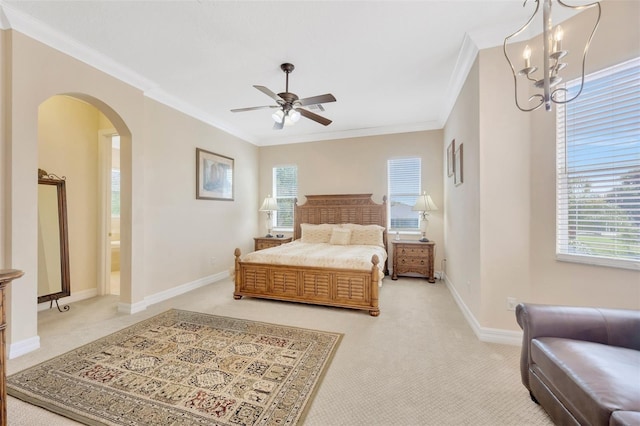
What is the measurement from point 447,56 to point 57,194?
517 cm

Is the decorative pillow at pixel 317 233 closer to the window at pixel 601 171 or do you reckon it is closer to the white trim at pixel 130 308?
the white trim at pixel 130 308

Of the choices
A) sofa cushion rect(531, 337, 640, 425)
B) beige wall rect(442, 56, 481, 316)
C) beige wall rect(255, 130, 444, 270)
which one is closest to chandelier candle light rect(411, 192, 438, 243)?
beige wall rect(255, 130, 444, 270)

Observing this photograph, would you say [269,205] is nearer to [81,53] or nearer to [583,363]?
[81,53]

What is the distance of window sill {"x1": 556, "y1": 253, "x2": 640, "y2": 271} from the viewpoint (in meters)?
1.98

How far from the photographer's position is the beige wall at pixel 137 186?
2348 mm

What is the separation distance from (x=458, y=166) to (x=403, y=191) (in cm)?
191

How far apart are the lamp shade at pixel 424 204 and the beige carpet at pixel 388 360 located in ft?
5.26

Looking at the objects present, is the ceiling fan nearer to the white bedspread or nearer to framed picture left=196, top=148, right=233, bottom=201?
the white bedspread

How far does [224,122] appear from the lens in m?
5.02

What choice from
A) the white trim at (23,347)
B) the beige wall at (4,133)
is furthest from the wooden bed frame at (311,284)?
the beige wall at (4,133)


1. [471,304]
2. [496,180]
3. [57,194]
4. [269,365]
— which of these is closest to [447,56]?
[496,180]

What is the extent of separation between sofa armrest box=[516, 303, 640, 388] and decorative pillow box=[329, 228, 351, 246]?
3.37 meters

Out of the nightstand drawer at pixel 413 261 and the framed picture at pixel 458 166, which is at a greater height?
the framed picture at pixel 458 166

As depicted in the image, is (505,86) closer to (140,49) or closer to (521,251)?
(521,251)
